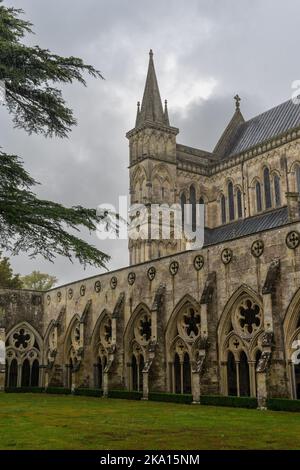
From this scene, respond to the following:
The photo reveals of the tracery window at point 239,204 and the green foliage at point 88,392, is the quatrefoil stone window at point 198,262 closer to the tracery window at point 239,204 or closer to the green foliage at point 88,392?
the green foliage at point 88,392

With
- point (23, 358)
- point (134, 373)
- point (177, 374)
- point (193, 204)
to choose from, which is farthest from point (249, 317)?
point (193, 204)

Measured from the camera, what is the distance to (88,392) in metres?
30.2

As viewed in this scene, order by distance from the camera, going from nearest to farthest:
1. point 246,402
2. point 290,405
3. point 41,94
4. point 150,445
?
point 150,445, point 41,94, point 290,405, point 246,402

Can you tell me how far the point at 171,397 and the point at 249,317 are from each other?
5.10 metres

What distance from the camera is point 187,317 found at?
26.1m

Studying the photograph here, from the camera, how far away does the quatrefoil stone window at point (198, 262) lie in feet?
83.0

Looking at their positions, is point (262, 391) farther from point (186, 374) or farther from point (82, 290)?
point (82, 290)

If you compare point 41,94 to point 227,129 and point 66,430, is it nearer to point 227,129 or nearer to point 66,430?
point 66,430

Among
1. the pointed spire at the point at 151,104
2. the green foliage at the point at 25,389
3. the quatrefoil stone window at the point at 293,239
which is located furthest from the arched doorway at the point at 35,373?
the quatrefoil stone window at the point at 293,239

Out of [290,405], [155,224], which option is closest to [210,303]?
[290,405]

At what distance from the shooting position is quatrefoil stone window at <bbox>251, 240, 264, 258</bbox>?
22.3 metres
